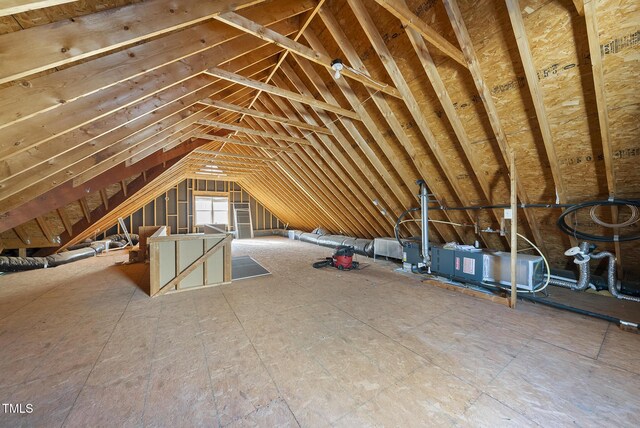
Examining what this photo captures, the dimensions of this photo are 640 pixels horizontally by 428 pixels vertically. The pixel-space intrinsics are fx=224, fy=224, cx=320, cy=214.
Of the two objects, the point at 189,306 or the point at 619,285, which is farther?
the point at 619,285

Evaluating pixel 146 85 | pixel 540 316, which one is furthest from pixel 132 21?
pixel 540 316

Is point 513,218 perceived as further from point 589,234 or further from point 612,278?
point 612,278

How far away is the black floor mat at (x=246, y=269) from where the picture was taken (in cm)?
477

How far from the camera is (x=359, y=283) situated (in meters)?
4.19

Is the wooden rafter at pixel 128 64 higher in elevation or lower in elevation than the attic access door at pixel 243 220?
higher

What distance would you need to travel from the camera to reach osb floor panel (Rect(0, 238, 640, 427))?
1.45 metres

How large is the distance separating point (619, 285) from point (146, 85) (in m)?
6.80

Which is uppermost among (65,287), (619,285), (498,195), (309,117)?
(309,117)

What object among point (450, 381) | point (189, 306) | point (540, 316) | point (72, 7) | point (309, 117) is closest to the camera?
point (72, 7)

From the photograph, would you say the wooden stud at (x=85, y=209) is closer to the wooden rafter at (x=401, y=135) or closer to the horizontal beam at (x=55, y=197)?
the horizontal beam at (x=55, y=197)

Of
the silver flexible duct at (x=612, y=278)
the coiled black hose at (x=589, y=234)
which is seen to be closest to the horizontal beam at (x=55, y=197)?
the coiled black hose at (x=589, y=234)

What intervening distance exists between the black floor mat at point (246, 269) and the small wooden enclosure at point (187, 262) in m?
Answer: 0.52

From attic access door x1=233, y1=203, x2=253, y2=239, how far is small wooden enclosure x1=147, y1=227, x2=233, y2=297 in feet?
25.2

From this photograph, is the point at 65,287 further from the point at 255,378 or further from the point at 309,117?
the point at 309,117
